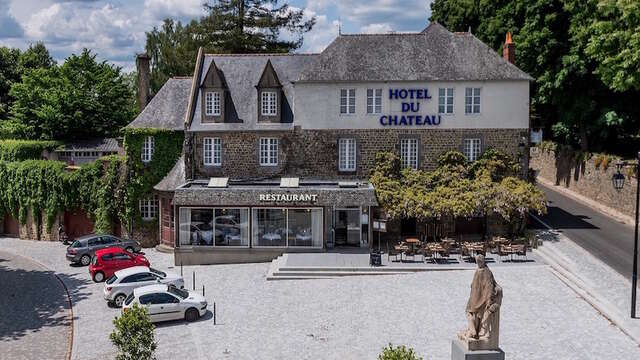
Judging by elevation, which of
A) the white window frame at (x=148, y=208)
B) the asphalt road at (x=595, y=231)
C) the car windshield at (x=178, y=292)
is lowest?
the car windshield at (x=178, y=292)

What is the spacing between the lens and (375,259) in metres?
32.2

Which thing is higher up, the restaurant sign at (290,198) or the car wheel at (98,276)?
the restaurant sign at (290,198)

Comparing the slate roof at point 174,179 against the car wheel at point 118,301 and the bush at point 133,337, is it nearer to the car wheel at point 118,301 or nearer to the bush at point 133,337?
the car wheel at point 118,301

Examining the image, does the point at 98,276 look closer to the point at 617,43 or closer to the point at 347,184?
the point at 347,184

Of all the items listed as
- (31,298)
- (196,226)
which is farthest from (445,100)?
(31,298)

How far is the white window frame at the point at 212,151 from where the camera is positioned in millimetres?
38688

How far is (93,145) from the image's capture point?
177ft

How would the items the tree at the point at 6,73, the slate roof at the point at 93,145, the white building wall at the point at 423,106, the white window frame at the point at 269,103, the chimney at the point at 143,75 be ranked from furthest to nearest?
the tree at the point at 6,73
the slate roof at the point at 93,145
the chimney at the point at 143,75
the white window frame at the point at 269,103
the white building wall at the point at 423,106

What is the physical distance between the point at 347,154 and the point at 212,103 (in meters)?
8.12

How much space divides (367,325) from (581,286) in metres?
9.81

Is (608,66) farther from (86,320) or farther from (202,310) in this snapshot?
(86,320)

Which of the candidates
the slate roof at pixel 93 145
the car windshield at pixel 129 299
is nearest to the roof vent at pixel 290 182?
the car windshield at pixel 129 299

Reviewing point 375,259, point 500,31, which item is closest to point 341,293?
point 375,259

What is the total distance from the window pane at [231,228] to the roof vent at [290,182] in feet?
9.69
